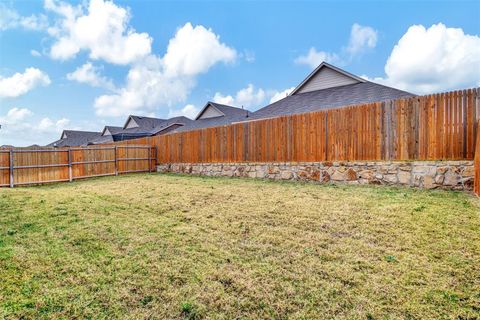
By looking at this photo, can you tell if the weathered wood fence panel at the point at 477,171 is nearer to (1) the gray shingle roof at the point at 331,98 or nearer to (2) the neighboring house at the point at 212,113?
(1) the gray shingle roof at the point at 331,98

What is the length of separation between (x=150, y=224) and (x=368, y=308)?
3.26 meters

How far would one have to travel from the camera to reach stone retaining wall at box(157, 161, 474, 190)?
5.38m

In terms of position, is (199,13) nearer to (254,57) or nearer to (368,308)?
(254,57)

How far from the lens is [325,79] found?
47.0 feet

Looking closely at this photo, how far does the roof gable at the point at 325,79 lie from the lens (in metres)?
13.5

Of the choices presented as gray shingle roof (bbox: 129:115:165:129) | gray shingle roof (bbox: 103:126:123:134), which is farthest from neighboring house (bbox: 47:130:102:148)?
gray shingle roof (bbox: 129:115:165:129)

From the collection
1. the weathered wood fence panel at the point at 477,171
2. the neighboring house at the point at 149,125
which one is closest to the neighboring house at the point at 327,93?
the weathered wood fence panel at the point at 477,171

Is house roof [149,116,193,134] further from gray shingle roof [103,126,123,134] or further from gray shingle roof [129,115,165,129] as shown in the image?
gray shingle roof [103,126,123,134]

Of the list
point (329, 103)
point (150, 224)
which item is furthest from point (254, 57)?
point (150, 224)

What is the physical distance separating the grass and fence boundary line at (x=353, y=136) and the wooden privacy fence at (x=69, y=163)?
0.04 m

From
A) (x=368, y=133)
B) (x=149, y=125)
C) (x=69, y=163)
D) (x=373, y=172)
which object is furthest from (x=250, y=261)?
(x=149, y=125)

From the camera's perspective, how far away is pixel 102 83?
18.2 m

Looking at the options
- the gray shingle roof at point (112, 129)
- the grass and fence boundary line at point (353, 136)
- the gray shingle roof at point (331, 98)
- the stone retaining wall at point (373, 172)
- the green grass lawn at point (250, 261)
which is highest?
the gray shingle roof at point (112, 129)

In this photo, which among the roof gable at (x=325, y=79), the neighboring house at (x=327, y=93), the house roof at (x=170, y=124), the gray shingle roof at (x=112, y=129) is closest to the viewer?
the neighboring house at (x=327, y=93)
